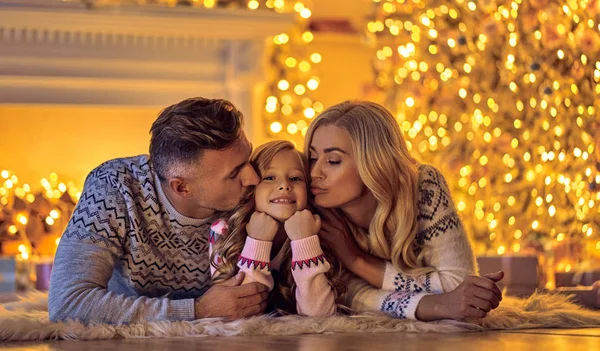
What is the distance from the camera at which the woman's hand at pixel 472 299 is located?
2.03 metres

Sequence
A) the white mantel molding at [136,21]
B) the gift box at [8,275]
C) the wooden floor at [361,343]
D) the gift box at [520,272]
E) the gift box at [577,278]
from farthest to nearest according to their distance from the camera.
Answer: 1. the white mantel molding at [136,21]
2. the gift box at [8,275]
3. the gift box at [520,272]
4. the gift box at [577,278]
5. the wooden floor at [361,343]

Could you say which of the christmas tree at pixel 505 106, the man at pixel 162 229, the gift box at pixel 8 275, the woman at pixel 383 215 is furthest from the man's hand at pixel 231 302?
the gift box at pixel 8 275

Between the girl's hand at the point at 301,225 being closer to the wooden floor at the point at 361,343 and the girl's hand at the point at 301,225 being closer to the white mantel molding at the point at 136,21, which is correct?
the wooden floor at the point at 361,343

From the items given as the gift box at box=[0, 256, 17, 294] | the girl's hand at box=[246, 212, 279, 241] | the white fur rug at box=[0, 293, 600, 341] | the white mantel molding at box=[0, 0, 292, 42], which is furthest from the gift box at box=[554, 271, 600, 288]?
the gift box at box=[0, 256, 17, 294]

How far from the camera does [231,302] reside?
2053 millimetres

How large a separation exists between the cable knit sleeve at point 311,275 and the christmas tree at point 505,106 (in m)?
1.65

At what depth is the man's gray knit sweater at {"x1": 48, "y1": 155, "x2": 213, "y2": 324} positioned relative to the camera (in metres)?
2.04

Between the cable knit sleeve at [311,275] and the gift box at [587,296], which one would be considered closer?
the cable knit sleeve at [311,275]

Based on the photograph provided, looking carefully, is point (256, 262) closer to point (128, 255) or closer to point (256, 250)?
point (256, 250)

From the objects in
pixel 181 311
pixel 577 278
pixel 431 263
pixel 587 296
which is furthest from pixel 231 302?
pixel 577 278

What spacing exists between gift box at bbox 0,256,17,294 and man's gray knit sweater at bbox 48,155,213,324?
1.64 metres

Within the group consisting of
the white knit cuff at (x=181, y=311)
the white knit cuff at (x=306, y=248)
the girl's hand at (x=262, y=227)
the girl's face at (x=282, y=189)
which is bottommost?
the white knit cuff at (x=181, y=311)

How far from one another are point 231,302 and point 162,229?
0.89 ft

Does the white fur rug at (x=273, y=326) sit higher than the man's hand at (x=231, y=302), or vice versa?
the man's hand at (x=231, y=302)
